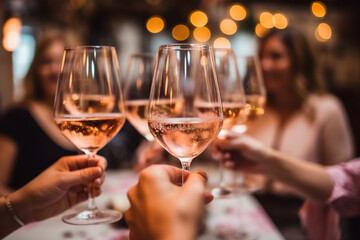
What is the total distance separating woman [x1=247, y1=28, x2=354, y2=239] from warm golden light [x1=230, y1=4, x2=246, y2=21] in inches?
161

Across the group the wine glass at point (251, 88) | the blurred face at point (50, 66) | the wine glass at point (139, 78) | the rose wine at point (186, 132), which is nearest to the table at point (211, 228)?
the wine glass at point (251, 88)

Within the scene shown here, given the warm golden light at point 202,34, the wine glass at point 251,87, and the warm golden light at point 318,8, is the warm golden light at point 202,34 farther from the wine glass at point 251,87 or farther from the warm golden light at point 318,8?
the wine glass at point 251,87

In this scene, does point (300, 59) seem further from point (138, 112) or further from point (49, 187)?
point (49, 187)

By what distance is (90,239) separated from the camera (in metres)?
1.08

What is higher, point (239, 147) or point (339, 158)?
point (239, 147)

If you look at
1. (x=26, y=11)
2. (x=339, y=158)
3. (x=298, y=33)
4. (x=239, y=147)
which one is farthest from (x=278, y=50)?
(x=26, y=11)

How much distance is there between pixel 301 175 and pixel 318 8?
6.01 m

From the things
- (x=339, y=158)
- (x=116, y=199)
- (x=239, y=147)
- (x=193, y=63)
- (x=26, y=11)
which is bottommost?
(x=339, y=158)

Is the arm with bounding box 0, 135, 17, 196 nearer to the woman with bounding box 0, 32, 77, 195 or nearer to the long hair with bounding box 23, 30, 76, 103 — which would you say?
the woman with bounding box 0, 32, 77, 195

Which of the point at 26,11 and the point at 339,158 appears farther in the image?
the point at 26,11

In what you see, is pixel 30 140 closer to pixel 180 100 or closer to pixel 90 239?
pixel 90 239

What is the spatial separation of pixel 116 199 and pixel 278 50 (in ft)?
5.85

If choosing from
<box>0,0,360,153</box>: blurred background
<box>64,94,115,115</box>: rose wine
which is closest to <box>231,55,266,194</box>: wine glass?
<box>64,94,115,115</box>: rose wine

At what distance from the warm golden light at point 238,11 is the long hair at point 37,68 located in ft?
14.6
